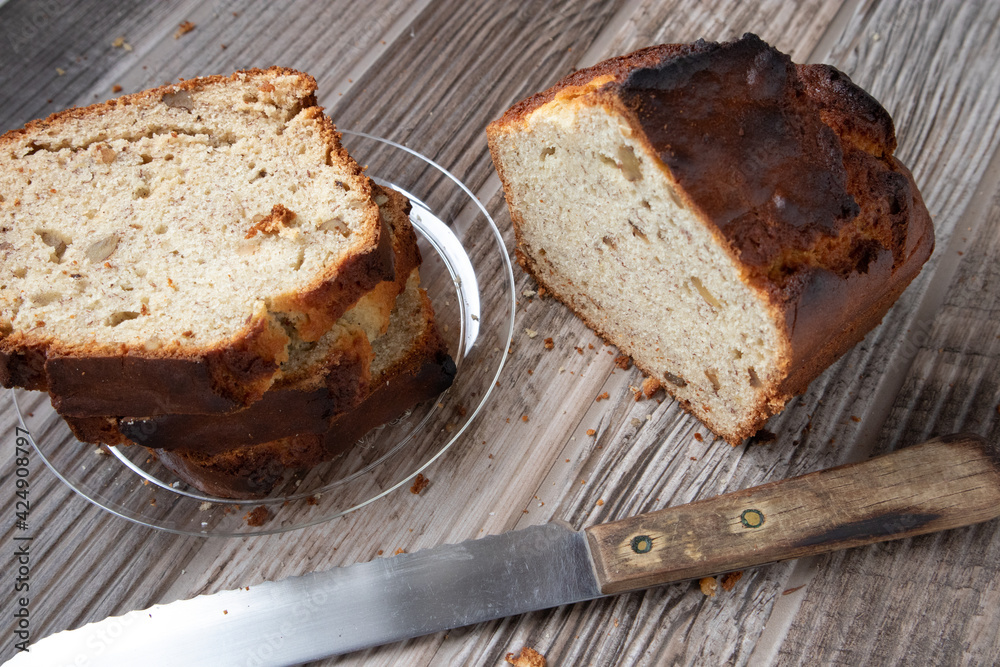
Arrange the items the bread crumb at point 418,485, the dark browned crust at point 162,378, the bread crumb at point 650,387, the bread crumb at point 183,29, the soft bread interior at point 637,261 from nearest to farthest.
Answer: the dark browned crust at point 162,378 < the soft bread interior at point 637,261 < the bread crumb at point 418,485 < the bread crumb at point 650,387 < the bread crumb at point 183,29

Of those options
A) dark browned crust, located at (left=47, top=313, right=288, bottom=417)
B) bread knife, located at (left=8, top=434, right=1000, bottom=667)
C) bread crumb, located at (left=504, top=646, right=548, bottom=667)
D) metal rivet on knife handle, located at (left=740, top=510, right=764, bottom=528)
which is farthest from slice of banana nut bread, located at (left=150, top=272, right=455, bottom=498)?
metal rivet on knife handle, located at (left=740, top=510, right=764, bottom=528)

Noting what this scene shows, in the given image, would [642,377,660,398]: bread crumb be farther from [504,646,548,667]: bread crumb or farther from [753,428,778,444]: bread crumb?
[504,646,548,667]: bread crumb

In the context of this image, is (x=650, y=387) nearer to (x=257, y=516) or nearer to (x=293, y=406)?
(x=293, y=406)

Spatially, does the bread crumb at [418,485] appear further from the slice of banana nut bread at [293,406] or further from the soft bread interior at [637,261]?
the soft bread interior at [637,261]

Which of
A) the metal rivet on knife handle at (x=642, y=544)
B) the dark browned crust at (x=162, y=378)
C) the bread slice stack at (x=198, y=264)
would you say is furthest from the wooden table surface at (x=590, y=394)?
the dark browned crust at (x=162, y=378)

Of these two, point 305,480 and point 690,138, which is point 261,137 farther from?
point 690,138

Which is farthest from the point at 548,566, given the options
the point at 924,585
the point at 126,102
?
the point at 126,102
